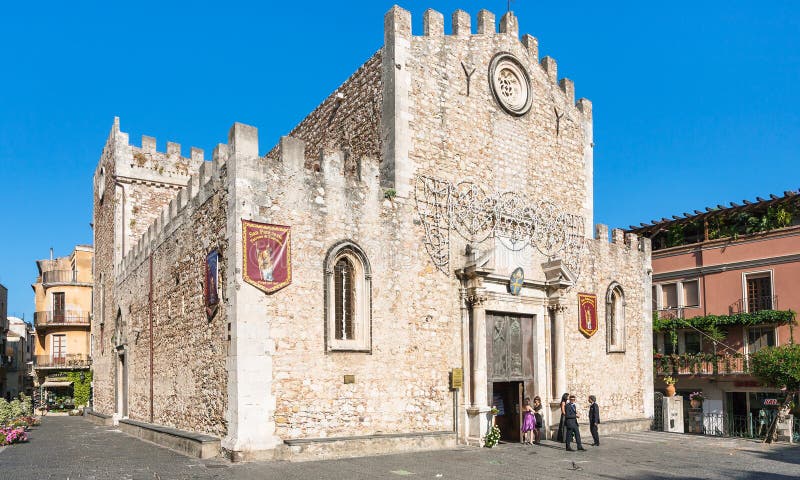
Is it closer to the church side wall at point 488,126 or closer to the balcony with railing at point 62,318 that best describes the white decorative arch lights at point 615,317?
the church side wall at point 488,126

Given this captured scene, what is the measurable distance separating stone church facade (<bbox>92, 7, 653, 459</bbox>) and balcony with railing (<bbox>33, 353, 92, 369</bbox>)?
2390cm

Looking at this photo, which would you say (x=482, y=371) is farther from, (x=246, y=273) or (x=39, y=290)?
(x=39, y=290)

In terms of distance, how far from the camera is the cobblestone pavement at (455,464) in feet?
41.2

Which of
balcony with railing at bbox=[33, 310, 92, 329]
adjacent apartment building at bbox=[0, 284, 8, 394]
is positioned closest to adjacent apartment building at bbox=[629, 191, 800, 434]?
balcony with railing at bbox=[33, 310, 92, 329]

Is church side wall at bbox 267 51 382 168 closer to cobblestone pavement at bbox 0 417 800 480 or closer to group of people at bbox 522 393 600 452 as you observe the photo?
cobblestone pavement at bbox 0 417 800 480

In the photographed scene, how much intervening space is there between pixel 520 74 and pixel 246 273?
10.3 meters

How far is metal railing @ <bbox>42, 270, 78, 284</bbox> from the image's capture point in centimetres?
4859

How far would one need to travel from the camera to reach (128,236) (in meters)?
28.5

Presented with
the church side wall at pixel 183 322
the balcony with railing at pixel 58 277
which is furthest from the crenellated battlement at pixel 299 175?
the balcony with railing at pixel 58 277

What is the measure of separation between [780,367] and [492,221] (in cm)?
1132

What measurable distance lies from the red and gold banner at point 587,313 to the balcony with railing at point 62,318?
120 ft

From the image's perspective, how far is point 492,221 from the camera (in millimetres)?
18719

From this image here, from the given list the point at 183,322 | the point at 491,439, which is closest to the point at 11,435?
the point at 183,322

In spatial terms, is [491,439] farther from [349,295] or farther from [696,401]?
[696,401]
